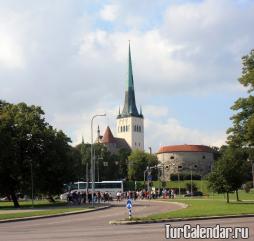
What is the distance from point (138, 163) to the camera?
181 metres

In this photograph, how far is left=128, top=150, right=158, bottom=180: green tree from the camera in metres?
178

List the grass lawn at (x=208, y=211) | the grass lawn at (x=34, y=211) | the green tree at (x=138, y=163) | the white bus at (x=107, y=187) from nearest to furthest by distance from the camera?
the grass lawn at (x=208, y=211)
the grass lawn at (x=34, y=211)
the white bus at (x=107, y=187)
the green tree at (x=138, y=163)

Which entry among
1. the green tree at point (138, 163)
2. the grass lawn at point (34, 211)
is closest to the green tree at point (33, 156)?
the grass lawn at point (34, 211)

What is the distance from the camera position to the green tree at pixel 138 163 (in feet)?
585

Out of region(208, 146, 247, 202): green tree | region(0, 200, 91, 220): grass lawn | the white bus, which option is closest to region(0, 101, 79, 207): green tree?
region(0, 200, 91, 220): grass lawn

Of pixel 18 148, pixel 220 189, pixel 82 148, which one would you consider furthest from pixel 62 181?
pixel 82 148

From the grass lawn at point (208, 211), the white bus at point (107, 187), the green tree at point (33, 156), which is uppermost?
the green tree at point (33, 156)

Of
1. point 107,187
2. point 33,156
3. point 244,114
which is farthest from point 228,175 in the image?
point 107,187

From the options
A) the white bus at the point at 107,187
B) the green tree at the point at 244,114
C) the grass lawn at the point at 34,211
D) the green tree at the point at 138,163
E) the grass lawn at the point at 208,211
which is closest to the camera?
the grass lawn at the point at 208,211

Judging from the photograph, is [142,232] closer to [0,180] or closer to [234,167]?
[234,167]

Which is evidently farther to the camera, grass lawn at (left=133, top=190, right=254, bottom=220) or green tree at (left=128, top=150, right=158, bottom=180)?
green tree at (left=128, top=150, right=158, bottom=180)

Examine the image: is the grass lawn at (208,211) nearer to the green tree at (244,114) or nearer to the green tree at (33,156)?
the green tree at (244,114)

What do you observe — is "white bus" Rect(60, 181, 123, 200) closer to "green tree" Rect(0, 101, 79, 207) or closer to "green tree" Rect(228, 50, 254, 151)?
"green tree" Rect(0, 101, 79, 207)

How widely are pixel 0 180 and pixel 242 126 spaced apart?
26.2 meters
